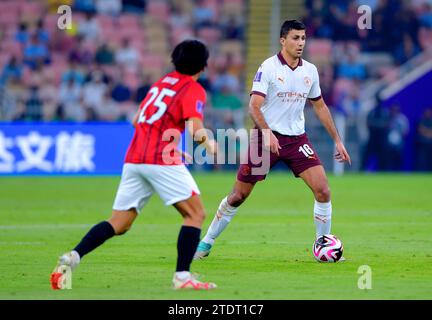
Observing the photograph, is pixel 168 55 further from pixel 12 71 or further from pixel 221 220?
pixel 221 220

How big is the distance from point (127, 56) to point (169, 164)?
77.3 feet

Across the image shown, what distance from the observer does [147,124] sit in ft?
31.3

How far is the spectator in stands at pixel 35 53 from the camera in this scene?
1277 inches

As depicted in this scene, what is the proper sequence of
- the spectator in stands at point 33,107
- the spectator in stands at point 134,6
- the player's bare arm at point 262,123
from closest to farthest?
the player's bare arm at point 262,123 → the spectator in stands at point 33,107 → the spectator in stands at point 134,6

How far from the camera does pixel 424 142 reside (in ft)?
99.3

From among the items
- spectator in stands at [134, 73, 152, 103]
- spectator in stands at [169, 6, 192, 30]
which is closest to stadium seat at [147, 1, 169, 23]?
spectator in stands at [169, 6, 192, 30]

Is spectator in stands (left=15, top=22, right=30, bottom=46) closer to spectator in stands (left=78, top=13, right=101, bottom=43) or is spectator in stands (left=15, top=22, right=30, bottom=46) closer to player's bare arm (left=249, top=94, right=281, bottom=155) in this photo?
spectator in stands (left=78, top=13, right=101, bottom=43)

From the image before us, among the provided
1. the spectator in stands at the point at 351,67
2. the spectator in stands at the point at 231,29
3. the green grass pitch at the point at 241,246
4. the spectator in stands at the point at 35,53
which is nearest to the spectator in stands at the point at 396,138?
the spectator in stands at the point at 351,67

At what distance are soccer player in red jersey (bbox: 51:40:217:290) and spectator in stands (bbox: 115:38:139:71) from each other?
23.0 m

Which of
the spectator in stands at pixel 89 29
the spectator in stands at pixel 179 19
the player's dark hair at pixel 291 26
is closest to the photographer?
the player's dark hair at pixel 291 26

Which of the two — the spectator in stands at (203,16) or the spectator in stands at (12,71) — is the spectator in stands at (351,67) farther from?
the spectator in stands at (12,71)

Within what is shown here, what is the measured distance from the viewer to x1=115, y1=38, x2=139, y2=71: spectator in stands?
32.5m

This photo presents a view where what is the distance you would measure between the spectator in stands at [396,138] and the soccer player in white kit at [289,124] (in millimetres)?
18141
